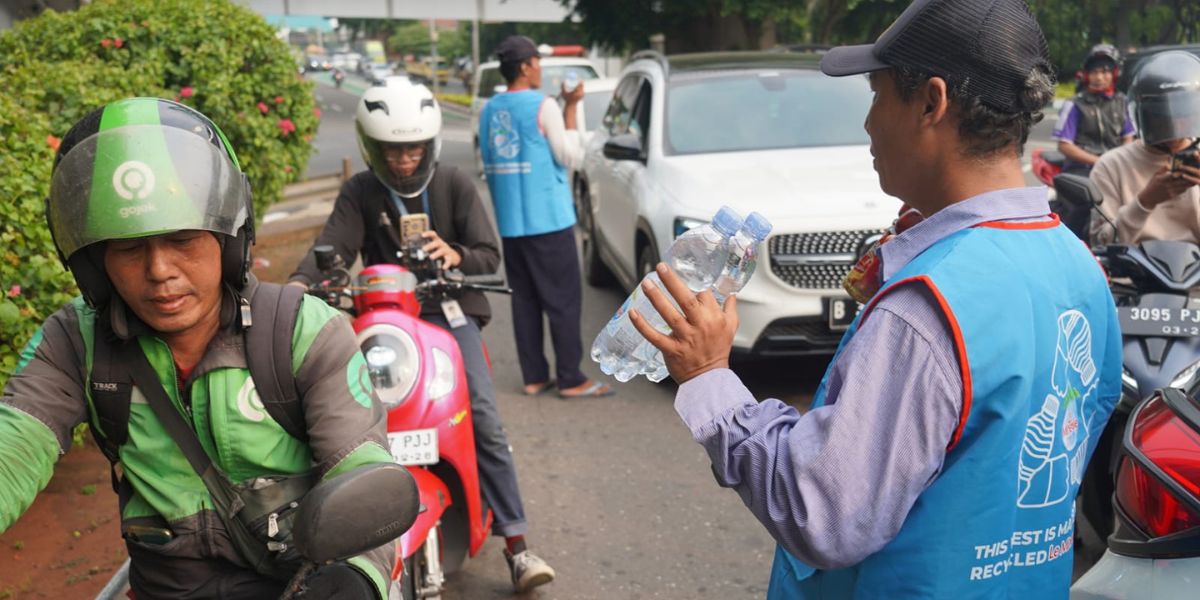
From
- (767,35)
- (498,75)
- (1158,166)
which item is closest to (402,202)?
(1158,166)

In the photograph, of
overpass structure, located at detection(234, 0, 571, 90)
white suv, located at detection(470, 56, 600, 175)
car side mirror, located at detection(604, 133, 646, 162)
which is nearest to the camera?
car side mirror, located at detection(604, 133, 646, 162)

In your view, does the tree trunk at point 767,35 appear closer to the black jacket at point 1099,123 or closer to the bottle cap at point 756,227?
the black jacket at point 1099,123

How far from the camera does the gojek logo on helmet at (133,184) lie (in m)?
2.08

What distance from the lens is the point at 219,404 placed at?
2236 mm

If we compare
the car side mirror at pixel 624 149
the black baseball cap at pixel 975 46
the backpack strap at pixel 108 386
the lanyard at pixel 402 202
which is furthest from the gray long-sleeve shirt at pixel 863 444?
the car side mirror at pixel 624 149

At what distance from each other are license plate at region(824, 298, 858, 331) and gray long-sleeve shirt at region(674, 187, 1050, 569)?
4572 millimetres

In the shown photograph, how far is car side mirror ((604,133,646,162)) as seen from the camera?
7.52 meters

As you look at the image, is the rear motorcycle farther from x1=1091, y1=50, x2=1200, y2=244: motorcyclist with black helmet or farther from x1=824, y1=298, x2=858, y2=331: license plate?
x1=824, y1=298, x2=858, y2=331: license plate

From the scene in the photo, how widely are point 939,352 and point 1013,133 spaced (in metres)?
0.42

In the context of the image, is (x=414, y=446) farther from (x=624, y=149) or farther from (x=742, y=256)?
(x=624, y=149)

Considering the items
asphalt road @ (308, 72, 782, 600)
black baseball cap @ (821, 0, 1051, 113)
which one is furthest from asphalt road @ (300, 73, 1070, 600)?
black baseball cap @ (821, 0, 1051, 113)

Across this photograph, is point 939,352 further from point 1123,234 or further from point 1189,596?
point 1123,234

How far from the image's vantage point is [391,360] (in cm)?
352

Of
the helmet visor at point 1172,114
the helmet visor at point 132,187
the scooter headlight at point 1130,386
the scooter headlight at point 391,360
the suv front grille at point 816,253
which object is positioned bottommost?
the suv front grille at point 816,253
